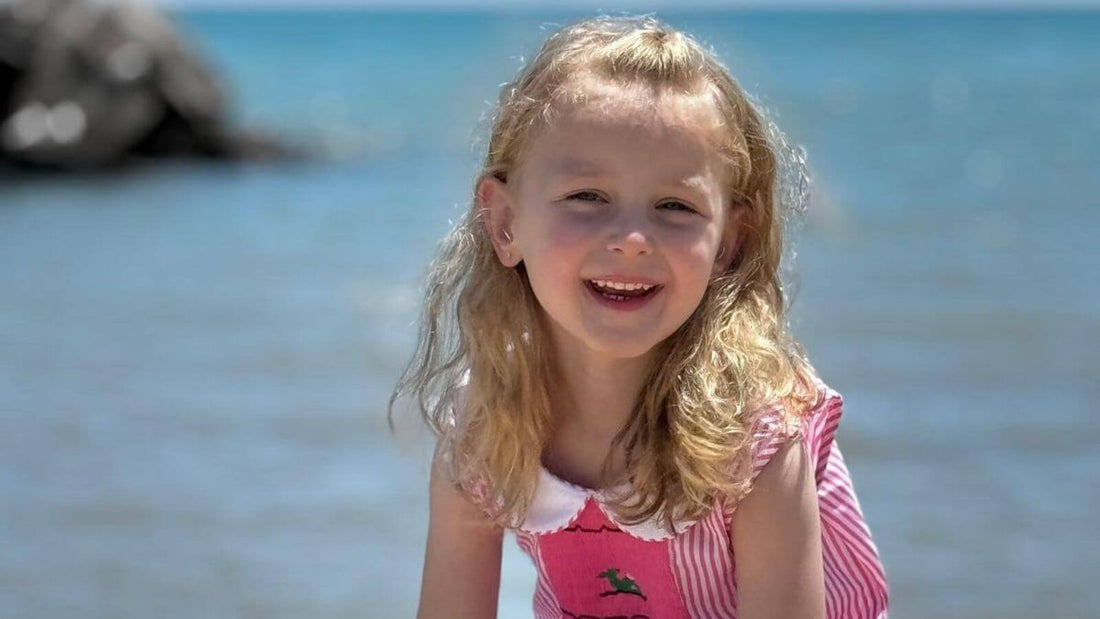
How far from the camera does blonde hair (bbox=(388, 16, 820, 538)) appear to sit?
2.15 meters

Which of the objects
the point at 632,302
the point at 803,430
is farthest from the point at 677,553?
the point at 632,302

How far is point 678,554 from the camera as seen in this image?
2223mm

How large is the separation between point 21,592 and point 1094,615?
2.99m

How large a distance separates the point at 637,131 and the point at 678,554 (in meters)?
0.59

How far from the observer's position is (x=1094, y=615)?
171 inches

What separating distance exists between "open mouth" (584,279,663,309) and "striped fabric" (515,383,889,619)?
233 mm

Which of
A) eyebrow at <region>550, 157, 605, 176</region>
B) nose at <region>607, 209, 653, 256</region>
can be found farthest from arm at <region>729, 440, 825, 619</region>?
eyebrow at <region>550, 157, 605, 176</region>

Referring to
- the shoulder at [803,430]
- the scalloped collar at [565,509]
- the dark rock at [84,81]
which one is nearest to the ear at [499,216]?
the scalloped collar at [565,509]

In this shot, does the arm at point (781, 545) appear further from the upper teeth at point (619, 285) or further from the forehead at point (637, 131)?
the forehead at point (637, 131)

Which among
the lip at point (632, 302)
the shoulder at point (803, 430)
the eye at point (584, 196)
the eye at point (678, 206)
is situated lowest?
the shoulder at point (803, 430)

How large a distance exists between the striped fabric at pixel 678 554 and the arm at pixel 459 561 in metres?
0.06

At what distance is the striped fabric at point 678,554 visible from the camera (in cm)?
221


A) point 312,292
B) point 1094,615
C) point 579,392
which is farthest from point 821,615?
point 312,292

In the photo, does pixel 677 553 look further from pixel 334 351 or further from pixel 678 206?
pixel 334 351
